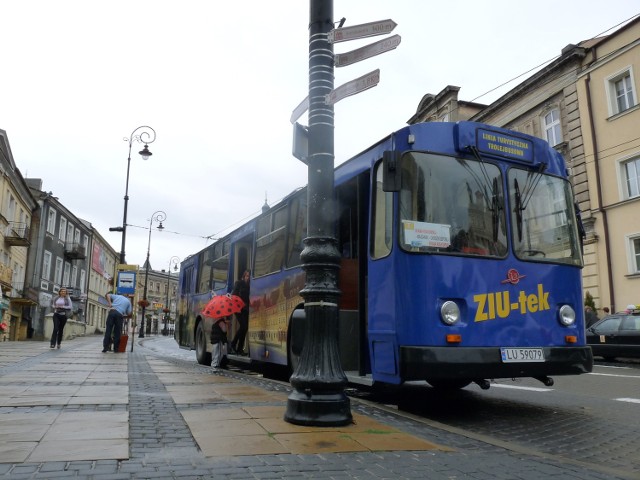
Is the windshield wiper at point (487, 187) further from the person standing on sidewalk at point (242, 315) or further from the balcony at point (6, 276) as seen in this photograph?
the balcony at point (6, 276)

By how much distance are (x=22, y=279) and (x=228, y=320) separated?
34014 millimetres

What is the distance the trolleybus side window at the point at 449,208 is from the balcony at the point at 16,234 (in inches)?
1381

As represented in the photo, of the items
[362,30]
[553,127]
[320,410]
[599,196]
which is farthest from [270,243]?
[553,127]

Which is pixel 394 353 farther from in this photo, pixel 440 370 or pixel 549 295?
pixel 549 295

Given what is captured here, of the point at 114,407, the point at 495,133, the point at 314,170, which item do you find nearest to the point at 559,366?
the point at 495,133

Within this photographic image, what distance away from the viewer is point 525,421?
20.6ft

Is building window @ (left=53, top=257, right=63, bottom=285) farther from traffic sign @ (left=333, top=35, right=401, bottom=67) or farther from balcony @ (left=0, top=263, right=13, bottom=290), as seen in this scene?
traffic sign @ (left=333, top=35, right=401, bottom=67)

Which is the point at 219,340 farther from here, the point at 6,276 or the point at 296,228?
the point at 6,276

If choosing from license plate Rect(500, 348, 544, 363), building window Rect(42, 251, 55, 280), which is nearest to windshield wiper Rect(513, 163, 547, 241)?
license plate Rect(500, 348, 544, 363)

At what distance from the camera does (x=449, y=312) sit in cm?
593

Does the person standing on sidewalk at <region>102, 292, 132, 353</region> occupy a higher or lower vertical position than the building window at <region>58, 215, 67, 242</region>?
lower

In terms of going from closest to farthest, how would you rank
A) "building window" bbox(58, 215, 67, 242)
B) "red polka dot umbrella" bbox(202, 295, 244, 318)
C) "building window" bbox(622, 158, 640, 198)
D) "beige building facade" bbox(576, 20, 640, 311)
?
"red polka dot umbrella" bbox(202, 295, 244, 318) → "beige building facade" bbox(576, 20, 640, 311) → "building window" bbox(622, 158, 640, 198) → "building window" bbox(58, 215, 67, 242)

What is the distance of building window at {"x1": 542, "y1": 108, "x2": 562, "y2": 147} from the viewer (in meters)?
25.0

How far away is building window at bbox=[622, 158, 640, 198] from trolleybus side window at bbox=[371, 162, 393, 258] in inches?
705
